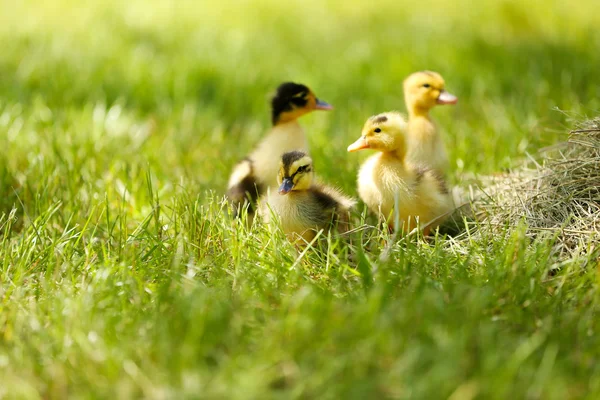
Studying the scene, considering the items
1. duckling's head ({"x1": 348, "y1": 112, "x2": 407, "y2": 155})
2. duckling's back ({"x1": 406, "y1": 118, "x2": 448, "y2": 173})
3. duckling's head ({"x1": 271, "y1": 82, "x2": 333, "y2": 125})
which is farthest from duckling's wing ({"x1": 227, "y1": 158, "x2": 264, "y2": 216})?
duckling's back ({"x1": 406, "y1": 118, "x2": 448, "y2": 173})

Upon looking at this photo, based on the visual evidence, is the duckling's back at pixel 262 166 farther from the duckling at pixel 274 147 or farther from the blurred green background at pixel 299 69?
the blurred green background at pixel 299 69

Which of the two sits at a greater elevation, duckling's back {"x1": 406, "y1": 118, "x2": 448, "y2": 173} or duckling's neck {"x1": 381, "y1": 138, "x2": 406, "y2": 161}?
duckling's neck {"x1": 381, "y1": 138, "x2": 406, "y2": 161}

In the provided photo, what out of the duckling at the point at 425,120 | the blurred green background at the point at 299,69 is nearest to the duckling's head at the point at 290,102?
the blurred green background at the point at 299,69

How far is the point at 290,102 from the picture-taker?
13.4ft

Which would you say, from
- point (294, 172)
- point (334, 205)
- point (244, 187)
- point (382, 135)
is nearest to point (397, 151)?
point (382, 135)

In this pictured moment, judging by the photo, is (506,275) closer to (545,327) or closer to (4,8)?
(545,327)

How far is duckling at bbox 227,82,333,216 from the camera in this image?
383 cm

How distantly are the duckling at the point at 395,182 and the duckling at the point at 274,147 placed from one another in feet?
1.74

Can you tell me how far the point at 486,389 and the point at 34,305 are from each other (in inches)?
62.5

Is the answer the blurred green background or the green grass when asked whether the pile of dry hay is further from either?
the blurred green background

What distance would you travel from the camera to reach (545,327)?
228 cm

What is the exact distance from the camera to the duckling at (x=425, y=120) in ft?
13.3

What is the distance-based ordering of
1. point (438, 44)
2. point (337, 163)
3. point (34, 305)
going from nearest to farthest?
point (34, 305) < point (337, 163) < point (438, 44)

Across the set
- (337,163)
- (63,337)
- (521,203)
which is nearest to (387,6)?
(337,163)
